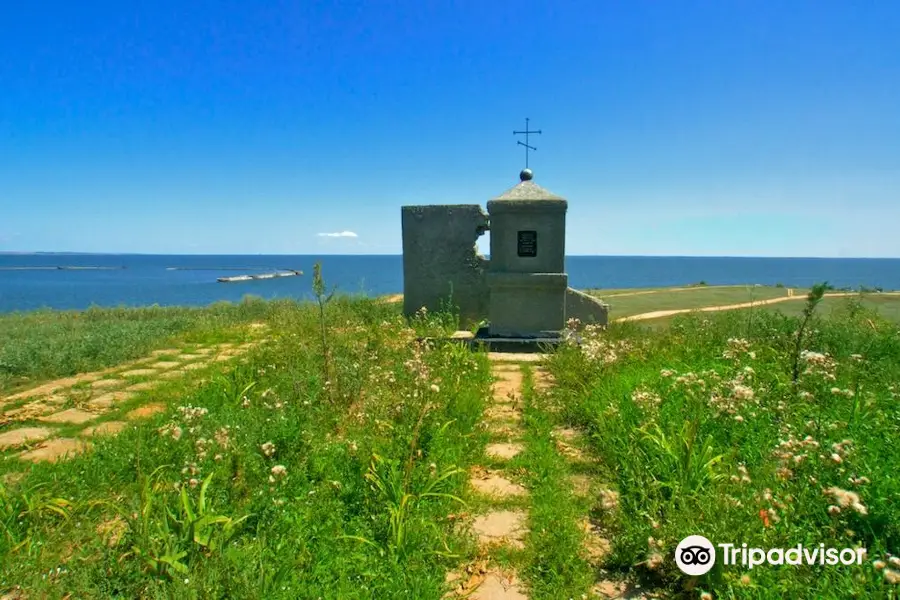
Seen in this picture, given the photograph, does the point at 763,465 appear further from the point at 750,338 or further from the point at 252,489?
the point at 750,338

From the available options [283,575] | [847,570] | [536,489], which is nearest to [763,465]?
[847,570]

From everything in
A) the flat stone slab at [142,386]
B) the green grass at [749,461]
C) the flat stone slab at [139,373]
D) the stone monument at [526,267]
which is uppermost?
the stone monument at [526,267]

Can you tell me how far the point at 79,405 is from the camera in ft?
16.2

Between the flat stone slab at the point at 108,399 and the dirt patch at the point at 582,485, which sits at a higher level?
the dirt patch at the point at 582,485

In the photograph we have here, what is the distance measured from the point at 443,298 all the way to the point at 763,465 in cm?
739

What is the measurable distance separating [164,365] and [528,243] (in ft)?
20.3

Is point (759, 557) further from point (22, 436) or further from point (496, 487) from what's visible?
point (22, 436)

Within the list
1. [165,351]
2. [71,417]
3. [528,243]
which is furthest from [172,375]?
[528,243]

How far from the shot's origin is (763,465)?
262 cm

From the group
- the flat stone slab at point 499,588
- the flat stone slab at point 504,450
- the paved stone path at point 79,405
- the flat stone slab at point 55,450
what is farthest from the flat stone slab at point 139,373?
the flat stone slab at point 499,588

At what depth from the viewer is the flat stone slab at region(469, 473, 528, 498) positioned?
10.1 ft

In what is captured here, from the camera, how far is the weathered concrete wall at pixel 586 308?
31.7ft

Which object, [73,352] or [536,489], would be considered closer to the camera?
[536,489]

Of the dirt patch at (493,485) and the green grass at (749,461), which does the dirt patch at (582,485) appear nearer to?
the green grass at (749,461)
